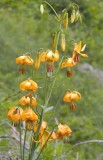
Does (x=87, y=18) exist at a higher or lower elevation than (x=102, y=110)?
higher

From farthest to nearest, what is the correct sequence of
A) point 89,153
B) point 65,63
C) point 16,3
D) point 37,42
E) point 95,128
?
point 16,3, point 37,42, point 95,128, point 89,153, point 65,63

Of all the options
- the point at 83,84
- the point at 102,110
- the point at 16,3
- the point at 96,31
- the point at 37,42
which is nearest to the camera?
the point at 102,110

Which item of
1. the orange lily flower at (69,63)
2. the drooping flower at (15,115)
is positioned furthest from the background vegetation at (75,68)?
the orange lily flower at (69,63)

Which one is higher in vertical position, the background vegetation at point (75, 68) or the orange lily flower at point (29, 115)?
the background vegetation at point (75, 68)

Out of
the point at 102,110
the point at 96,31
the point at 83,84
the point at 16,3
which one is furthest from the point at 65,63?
the point at 96,31

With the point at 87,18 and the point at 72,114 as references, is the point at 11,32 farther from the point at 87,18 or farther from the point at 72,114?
the point at 87,18

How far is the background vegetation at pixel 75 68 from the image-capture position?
5160 millimetres

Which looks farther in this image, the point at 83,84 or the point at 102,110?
the point at 83,84

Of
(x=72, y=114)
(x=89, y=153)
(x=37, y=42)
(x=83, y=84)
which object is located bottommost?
(x=89, y=153)

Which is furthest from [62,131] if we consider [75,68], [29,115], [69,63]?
[75,68]

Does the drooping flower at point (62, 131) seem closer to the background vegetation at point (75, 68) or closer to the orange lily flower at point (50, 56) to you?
the orange lily flower at point (50, 56)

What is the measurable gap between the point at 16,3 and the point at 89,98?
2.59m

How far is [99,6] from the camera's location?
9648mm

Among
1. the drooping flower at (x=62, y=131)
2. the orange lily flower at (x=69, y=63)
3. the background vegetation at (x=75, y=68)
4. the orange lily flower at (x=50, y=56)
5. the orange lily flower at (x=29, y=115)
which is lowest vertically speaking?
the drooping flower at (x=62, y=131)
